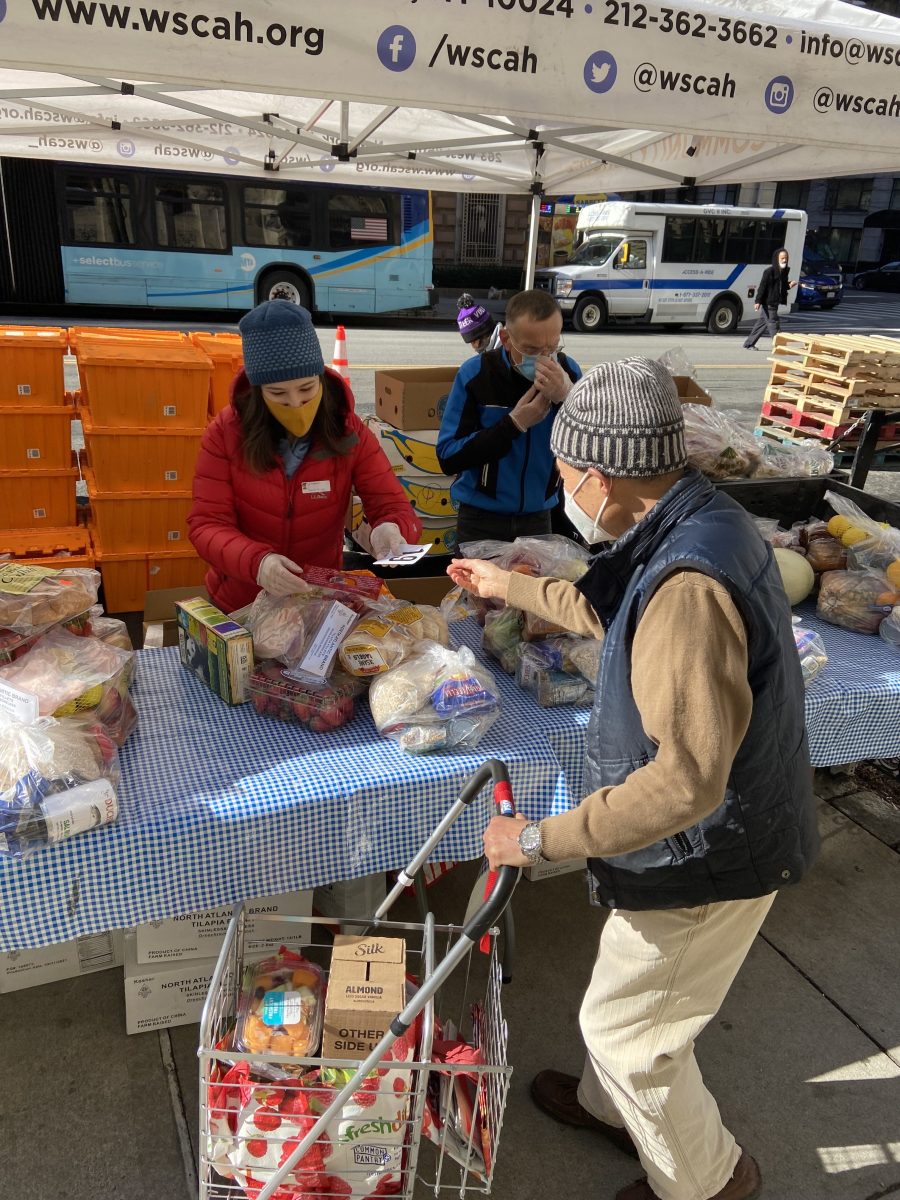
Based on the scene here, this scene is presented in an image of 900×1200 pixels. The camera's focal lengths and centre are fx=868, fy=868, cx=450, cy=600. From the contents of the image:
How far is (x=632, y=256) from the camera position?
67.0 feet

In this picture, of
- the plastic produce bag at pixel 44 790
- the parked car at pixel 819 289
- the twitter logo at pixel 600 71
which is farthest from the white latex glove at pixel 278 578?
the parked car at pixel 819 289

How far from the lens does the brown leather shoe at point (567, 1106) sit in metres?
2.42

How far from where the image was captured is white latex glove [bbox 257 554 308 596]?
255 cm

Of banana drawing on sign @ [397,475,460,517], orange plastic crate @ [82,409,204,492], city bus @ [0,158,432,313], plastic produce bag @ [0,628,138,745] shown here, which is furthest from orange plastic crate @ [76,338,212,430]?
city bus @ [0,158,432,313]

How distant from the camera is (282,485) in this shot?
2.96 meters

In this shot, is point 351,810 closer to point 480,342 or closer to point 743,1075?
point 743,1075

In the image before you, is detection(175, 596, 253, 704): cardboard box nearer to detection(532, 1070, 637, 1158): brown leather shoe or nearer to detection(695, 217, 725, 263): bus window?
detection(532, 1070, 637, 1158): brown leather shoe

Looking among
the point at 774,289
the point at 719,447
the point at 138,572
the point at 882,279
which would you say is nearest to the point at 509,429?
the point at 719,447

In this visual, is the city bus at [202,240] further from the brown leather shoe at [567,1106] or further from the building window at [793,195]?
the building window at [793,195]

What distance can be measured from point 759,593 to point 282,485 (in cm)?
184

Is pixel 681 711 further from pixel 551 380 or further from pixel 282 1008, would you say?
pixel 551 380

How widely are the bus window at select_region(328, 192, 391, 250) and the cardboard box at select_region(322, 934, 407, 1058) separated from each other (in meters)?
16.1

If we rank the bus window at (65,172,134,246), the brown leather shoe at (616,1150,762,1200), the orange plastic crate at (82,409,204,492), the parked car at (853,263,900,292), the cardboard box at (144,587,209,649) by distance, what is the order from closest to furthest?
Result: 1. the brown leather shoe at (616,1150,762,1200)
2. the cardboard box at (144,587,209,649)
3. the orange plastic crate at (82,409,204,492)
4. the bus window at (65,172,134,246)
5. the parked car at (853,263,900,292)

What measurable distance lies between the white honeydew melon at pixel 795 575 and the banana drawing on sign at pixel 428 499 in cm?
305
